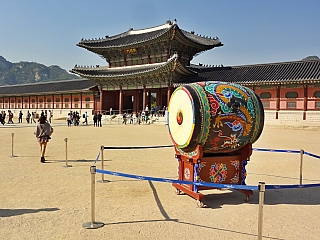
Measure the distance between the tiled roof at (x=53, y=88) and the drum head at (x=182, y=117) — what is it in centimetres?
3366

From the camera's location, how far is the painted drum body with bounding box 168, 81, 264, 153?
5.44 meters

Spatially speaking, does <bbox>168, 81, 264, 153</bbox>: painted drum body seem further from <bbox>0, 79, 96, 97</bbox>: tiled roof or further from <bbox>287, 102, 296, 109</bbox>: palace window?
<bbox>0, 79, 96, 97</bbox>: tiled roof

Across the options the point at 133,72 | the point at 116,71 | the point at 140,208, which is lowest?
the point at 140,208

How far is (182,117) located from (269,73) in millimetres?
23493

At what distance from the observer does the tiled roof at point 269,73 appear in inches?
960

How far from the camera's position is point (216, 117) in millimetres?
5457

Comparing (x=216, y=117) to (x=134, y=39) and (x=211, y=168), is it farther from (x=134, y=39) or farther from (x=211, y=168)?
(x=134, y=39)

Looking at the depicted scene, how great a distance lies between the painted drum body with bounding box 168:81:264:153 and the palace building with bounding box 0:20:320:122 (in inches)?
798

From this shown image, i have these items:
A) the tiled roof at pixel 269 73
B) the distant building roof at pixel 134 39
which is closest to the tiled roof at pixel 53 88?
the distant building roof at pixel 134 39

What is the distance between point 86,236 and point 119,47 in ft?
111

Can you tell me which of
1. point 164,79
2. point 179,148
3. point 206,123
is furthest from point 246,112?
Answer: point 164,79

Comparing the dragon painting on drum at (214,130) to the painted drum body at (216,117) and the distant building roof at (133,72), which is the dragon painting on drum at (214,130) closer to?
the painted drum body at (216,117)

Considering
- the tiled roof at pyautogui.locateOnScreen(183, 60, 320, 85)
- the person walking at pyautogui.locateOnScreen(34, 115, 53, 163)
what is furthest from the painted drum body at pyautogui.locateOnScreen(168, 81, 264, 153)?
the tiled roof at pyautogui.locateOnScreen(183, 60, 320, 85)

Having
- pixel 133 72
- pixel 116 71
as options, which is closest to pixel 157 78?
pixel 133 72
